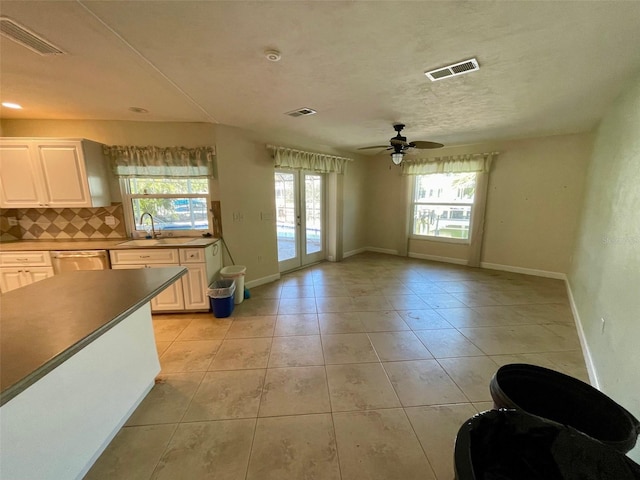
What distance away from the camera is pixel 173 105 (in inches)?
104

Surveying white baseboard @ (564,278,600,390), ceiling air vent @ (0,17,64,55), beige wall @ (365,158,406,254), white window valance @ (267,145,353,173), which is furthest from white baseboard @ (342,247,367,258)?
ceiling air vent @ (0,17,64,55)

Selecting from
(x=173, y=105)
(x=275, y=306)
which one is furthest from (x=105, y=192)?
(x=275, y=306)

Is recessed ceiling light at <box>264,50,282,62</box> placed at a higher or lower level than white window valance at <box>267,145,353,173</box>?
higher

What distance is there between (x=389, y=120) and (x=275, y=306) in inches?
114

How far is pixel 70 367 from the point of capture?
1.31m

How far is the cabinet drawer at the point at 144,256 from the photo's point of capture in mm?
2932

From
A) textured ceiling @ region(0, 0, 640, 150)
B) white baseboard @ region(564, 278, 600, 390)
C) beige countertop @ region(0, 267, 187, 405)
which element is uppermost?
textured ceiling @ region(0, 0, 640, 150)

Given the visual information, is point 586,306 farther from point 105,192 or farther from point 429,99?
point 105,192

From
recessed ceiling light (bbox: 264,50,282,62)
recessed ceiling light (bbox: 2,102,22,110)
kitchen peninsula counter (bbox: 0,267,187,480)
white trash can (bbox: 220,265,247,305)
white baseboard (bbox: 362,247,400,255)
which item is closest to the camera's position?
kitchen peninsula counter (bbox: 0,267,187,480)

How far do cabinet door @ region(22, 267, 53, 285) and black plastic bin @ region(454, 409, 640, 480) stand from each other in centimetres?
417

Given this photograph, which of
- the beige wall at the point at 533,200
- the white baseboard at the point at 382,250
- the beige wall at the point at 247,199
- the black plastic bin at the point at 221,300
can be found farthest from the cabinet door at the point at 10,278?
the beige wall at the point at 533,200

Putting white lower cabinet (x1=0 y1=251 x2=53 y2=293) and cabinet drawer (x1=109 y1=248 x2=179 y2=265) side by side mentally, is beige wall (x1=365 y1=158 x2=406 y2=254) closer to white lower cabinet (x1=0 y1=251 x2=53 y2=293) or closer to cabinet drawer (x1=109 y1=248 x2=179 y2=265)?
cabinet drawer (x1=109 y1=248 x2=179 y2=265)

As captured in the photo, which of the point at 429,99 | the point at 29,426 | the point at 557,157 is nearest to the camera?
the point at 29,426

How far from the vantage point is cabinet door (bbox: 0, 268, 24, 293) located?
2.79m
